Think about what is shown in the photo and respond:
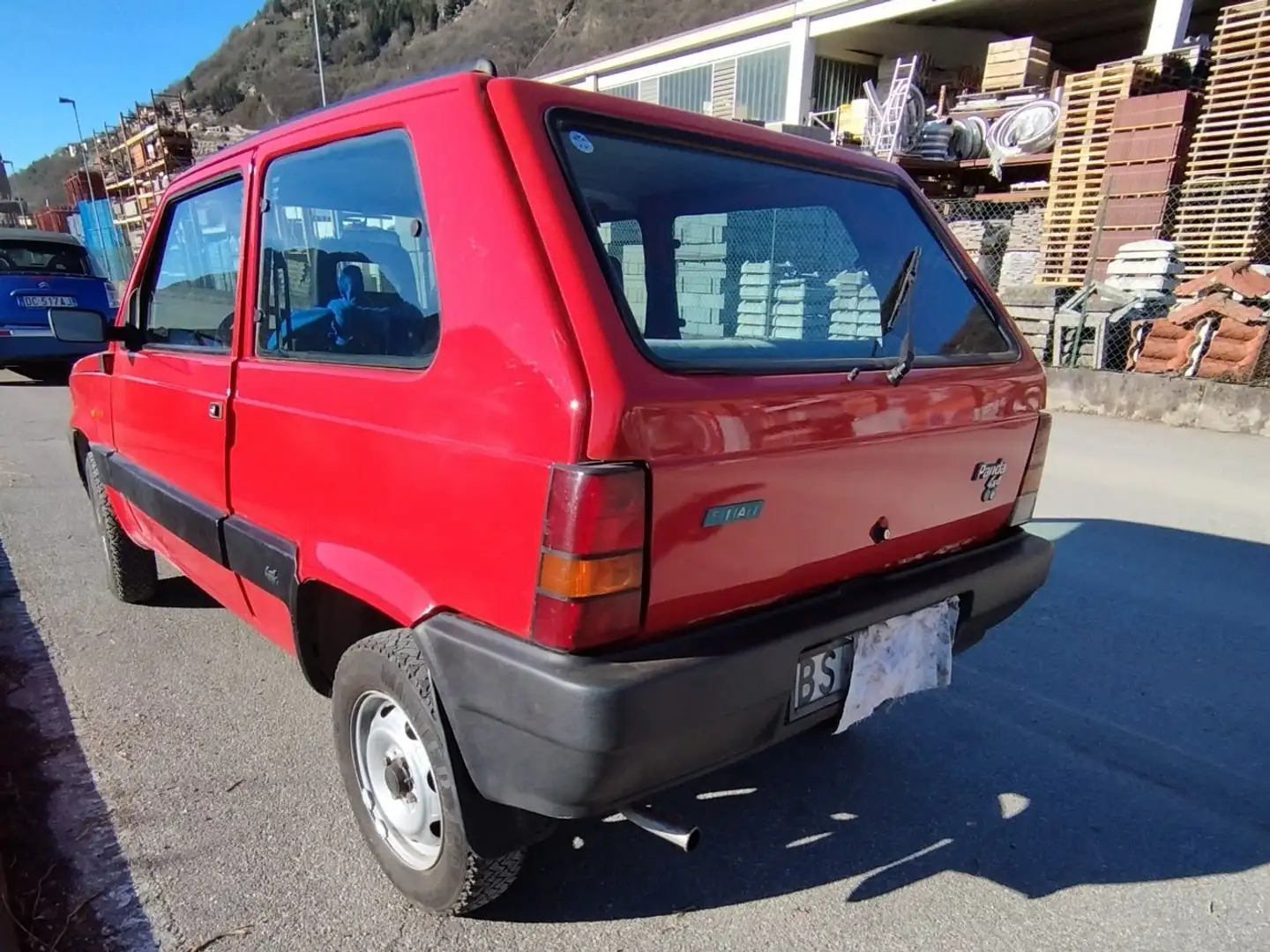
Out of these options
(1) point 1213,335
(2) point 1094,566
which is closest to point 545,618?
(2) point 1094,566

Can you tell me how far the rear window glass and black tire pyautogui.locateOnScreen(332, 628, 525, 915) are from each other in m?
0.98

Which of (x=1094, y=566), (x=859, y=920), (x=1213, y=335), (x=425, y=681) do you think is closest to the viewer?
(x=425, y=681)

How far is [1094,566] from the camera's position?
441 centimetres

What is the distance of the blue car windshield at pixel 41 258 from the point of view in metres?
9.84

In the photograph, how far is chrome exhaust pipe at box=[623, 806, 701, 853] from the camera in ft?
5.63

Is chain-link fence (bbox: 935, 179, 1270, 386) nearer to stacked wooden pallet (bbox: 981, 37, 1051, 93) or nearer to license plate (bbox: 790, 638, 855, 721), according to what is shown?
stacked wooden pallet (bbox: 981, 37, 1051, 93)

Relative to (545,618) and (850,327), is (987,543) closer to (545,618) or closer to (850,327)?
(850,327)

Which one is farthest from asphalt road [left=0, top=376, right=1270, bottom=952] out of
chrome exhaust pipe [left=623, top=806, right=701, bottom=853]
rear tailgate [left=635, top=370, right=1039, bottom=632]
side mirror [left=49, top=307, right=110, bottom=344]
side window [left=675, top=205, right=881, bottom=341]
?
side window [left=675, top=205, right=881, bottom=341]

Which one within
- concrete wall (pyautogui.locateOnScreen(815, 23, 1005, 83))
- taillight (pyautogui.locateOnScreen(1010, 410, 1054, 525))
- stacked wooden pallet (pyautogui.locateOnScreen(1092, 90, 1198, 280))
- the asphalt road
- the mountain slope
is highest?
the mountain slope

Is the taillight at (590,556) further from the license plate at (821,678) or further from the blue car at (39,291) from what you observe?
the blue car at (39,291)

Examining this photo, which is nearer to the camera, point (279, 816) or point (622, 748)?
point (622, 748)

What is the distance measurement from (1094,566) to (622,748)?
3834 millimetres

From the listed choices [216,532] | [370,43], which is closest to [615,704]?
[216,532]

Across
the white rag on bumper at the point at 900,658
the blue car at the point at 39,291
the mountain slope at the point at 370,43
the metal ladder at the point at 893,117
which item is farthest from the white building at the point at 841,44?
the mountain slope at the point at 370,43
